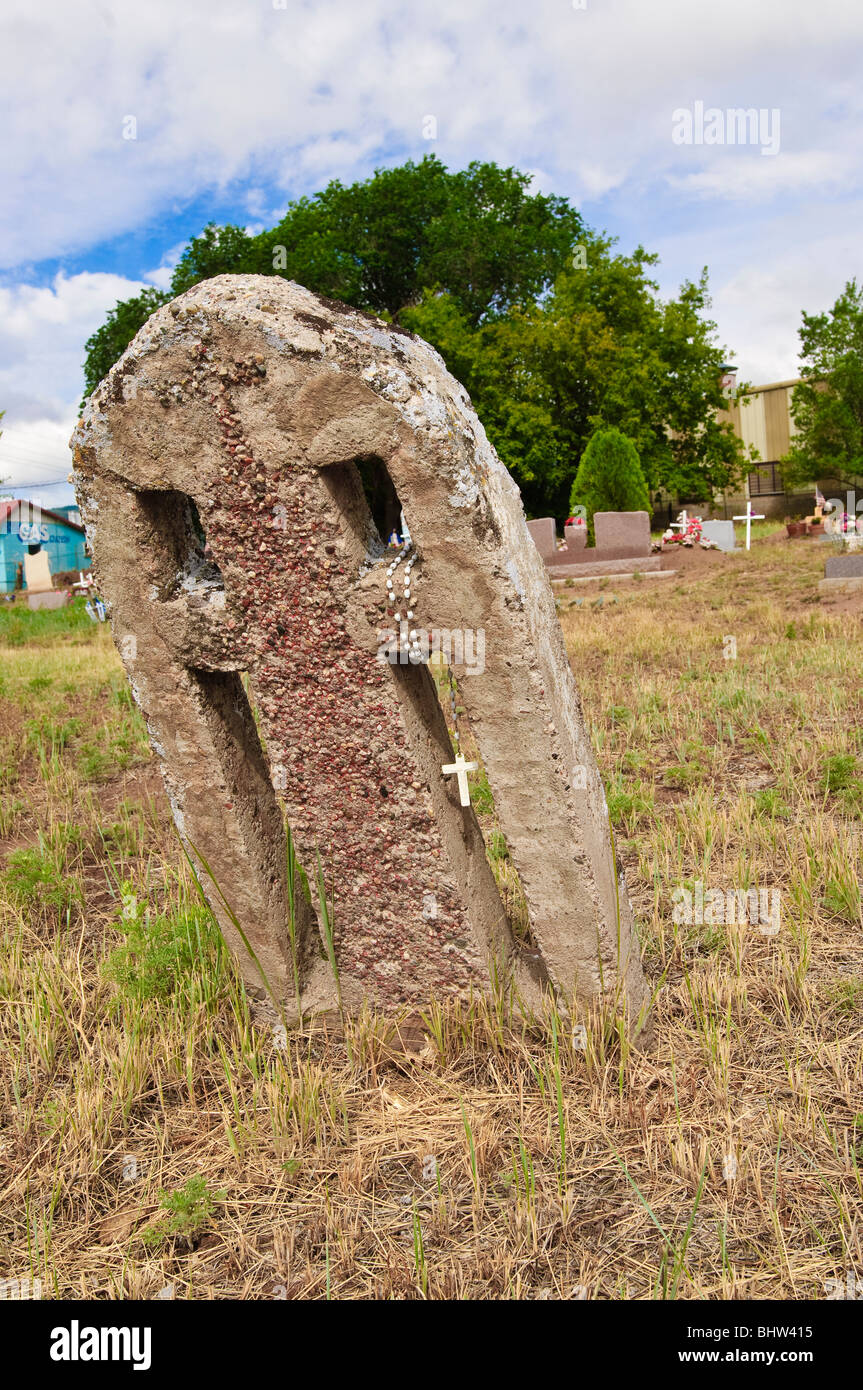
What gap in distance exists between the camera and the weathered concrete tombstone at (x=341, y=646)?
2.67 metres

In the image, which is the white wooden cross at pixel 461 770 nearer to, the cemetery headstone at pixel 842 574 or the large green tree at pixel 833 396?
the cemetery headstone at pixel 842 574

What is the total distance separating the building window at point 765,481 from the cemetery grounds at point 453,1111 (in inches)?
1487

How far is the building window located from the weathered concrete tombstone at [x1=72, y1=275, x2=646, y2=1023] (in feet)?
128

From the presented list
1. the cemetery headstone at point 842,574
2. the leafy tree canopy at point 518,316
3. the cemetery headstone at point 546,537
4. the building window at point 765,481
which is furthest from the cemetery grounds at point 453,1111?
the building window at point 765,481

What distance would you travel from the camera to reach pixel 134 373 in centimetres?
284

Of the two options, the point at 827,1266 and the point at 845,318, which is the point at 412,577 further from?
the point at 845,318

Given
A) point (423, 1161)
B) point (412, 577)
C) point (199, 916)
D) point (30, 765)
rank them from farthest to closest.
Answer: point (30, 765) < point (199, 916) < point (412, 577) < point (423, 1161)

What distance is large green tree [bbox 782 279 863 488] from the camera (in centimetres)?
2958

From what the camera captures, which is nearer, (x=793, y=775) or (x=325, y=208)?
(x=793, y=775)

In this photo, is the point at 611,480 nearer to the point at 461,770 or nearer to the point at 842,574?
the point at 842,574

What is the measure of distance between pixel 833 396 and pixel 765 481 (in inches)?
389

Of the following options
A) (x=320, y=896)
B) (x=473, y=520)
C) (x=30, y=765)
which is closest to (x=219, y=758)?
(x=320, y=896)

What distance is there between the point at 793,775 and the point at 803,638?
4.19 m

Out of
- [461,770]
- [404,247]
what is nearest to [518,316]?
[404,247]
